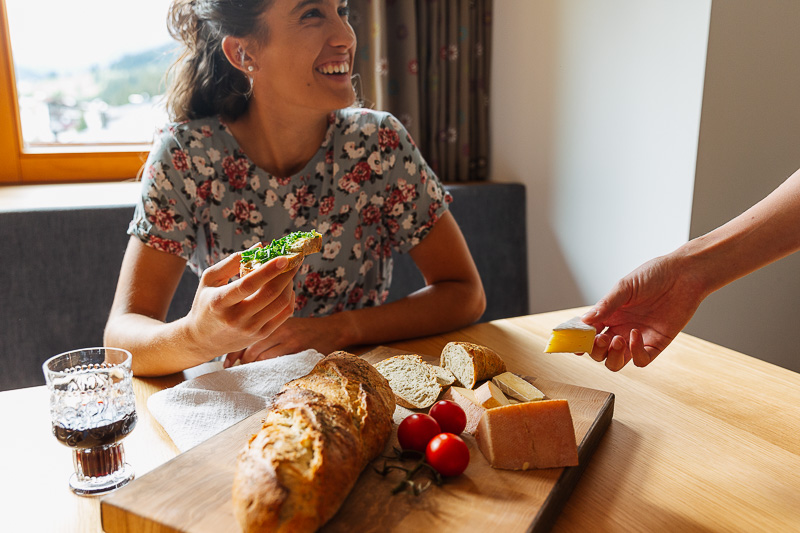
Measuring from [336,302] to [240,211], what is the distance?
0.34m

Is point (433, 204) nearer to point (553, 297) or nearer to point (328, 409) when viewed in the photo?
point (328, 409)

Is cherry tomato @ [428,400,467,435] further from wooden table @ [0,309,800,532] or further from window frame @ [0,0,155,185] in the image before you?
window frame @ [0,0,155,185]

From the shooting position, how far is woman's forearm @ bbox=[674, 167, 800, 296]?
1.10 metres

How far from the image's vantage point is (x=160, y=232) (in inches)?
55.9

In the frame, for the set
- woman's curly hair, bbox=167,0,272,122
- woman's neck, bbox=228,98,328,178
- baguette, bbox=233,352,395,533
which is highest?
woman's curly hair, bbox=167,0,272,122

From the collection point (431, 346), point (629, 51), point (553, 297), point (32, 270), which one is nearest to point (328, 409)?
point (431, 346)

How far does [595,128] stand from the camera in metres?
2.35

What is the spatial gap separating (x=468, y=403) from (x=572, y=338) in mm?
205

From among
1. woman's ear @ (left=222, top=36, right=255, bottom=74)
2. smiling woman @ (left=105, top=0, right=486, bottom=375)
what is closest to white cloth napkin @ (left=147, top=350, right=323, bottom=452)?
smiling woman @ (left=105, top=0, right=486, bottom=375)

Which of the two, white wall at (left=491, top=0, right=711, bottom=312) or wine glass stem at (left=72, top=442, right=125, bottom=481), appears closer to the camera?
wine glass stem at (left=72, top=442, right=125, bottom=481)

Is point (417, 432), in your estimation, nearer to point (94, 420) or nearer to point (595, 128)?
point (94, 420)

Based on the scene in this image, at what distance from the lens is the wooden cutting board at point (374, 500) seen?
0.68 metres

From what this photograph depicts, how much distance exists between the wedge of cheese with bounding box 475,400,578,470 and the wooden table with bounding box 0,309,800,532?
58 mm

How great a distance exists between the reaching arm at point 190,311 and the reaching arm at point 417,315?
133 mm
